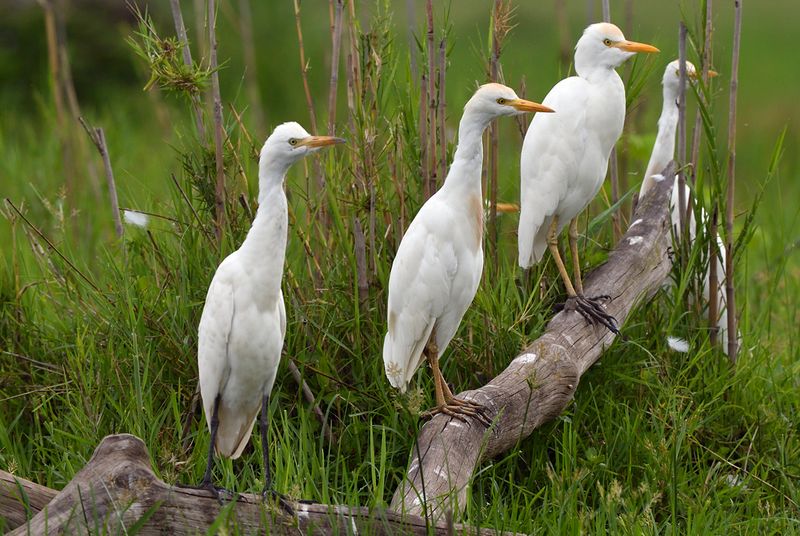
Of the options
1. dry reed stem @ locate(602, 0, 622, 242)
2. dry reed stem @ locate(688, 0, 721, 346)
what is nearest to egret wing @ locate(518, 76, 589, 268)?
dry reed stem @ locate(602, 0, 622, 242)

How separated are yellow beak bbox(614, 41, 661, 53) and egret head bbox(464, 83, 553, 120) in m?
0.86

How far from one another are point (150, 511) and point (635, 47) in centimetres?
266

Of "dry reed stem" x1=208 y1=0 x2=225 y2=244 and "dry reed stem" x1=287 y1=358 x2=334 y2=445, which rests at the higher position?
"dry reed stem" x1=208 y1=0 x2=225 y2=244

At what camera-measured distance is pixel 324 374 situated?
3.67m

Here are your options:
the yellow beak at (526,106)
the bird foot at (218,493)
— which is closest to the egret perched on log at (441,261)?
the yellow beak at (526,106)

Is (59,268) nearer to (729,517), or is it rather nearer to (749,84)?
(729,517)

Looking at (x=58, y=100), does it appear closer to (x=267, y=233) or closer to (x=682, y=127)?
(x=267, y=233)

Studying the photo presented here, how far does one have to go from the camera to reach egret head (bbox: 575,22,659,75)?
4.05 meters

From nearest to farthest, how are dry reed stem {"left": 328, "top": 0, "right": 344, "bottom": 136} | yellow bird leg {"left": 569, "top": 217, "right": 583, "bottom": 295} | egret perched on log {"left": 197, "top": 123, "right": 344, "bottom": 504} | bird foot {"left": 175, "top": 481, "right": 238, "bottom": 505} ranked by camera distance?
bird foot {"left": 175, "top": 481, "right": 238, "bottom": 505}
egret perched on log {"left": 197, "top": 123, "right": 344, "bottom": 504}
dry reed stem {"left": 328, "top": 0, "right": 344, "bottom": 136}
yellow bird leg {"left": 569, "top": 217, "right": 583, "bottom": 295}

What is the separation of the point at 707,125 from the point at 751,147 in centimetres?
673

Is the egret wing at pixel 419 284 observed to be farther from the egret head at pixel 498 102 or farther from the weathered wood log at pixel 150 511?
the weathered wood log at pixel 150 511

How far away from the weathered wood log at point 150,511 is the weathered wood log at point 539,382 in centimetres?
14

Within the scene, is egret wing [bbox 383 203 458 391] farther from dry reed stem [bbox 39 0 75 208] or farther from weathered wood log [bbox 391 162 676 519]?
dry reed stem [bbox 39 0 75 208]

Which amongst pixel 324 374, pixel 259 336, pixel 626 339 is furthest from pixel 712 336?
pixel 259 336
